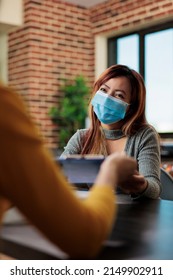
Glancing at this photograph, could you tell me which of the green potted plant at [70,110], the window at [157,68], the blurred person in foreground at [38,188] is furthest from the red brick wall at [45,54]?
the blurred person in foreground at [38,188]

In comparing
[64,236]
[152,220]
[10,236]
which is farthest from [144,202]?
[64,236]

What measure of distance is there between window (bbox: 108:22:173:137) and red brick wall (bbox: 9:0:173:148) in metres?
0.20

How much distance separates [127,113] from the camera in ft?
5.94

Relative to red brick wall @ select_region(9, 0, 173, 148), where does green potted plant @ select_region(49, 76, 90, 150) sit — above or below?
below

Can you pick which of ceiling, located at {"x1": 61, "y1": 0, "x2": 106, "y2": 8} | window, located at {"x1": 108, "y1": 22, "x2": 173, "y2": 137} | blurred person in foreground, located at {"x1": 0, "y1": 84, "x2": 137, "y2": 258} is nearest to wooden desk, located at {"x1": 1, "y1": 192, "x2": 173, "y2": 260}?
blurred person in foreground, located at {"x1": 0, "y1": 84, "x2": 137, "y2": 258}

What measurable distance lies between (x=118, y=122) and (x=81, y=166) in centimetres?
85

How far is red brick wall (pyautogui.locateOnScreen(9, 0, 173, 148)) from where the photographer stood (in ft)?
17.4

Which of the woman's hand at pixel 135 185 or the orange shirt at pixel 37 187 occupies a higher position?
the orange shirt at pixel 37 187

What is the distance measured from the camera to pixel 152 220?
37.6 inches

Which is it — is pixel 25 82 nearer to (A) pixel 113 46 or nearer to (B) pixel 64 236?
(A) pixel 113 46

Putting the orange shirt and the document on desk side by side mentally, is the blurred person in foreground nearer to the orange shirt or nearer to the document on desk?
the orange shirt

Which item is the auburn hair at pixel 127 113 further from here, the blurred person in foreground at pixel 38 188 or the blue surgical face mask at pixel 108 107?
the blurred person in foreground at pixel 38 188

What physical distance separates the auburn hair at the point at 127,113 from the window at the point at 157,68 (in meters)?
3.38

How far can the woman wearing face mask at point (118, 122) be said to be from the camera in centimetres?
170
